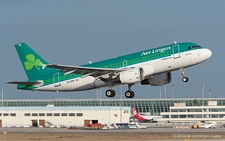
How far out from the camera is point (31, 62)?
7225cm

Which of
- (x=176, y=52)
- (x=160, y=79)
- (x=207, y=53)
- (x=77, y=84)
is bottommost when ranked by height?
(x=77, y=84)

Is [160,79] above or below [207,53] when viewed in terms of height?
below

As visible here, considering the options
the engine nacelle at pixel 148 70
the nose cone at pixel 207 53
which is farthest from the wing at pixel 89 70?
→ the nose cone at pixel 207 53

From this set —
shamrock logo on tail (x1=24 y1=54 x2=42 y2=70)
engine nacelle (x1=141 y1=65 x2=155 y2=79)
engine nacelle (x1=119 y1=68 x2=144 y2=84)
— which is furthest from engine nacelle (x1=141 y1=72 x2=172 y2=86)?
shamrock logo on tail (x1=24 y1=54 x2=42 y2=70)

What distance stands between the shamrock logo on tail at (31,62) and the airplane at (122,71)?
0.65 feet

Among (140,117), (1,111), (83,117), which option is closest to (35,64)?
(83,117)

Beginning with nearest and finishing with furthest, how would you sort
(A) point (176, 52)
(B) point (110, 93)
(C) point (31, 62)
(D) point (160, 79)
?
1. (A) point (176, 52)
2. (B) point (110, 93)
3. (D) point (160, 79)
4. (C) point (31, 62)

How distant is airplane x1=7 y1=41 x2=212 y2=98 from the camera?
60.5 metres

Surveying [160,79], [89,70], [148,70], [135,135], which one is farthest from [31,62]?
[135,135]

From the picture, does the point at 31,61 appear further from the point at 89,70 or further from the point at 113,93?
the point at 113,93

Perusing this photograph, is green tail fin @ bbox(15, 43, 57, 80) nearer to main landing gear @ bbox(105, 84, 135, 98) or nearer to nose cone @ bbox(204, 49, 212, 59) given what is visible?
main landing gear @ bbox(105, 84, 135, 98)

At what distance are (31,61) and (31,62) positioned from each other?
15 centimetres

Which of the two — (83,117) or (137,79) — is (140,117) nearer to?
(83,117)

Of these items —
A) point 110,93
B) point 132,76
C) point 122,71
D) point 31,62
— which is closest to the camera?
point 132,76
